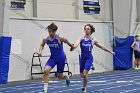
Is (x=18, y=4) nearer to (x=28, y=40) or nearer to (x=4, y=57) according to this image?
(x=28, y=40)

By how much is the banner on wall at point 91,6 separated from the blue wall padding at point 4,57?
755 cm

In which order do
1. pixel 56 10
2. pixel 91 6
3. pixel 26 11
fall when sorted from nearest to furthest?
pixel 26 11 < pixel 56 10 < pixel 91 6

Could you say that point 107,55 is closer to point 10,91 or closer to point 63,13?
point 63,13

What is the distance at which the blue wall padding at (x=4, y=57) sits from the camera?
16391 millimetres

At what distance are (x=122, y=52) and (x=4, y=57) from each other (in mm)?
9832


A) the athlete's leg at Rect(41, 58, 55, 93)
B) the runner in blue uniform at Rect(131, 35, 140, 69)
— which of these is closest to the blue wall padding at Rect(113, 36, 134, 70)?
the runner in blue uniform at Rect(131, 35, 140, 69)

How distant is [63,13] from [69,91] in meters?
10.1

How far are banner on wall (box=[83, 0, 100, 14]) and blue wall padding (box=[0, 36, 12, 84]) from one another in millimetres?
7551

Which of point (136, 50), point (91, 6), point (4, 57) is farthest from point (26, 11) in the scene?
point (136, 50)

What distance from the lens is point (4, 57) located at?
16531 millimetres

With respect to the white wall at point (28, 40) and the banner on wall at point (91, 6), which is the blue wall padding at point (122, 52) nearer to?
the banner on wall at point (91, 6)

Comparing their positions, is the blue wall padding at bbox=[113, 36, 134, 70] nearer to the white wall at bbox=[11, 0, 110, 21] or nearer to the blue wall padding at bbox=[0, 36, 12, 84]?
the white wall at bbox=[11, 0, 110, 21]

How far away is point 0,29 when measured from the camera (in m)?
16.6

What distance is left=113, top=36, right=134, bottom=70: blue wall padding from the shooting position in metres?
23.9
